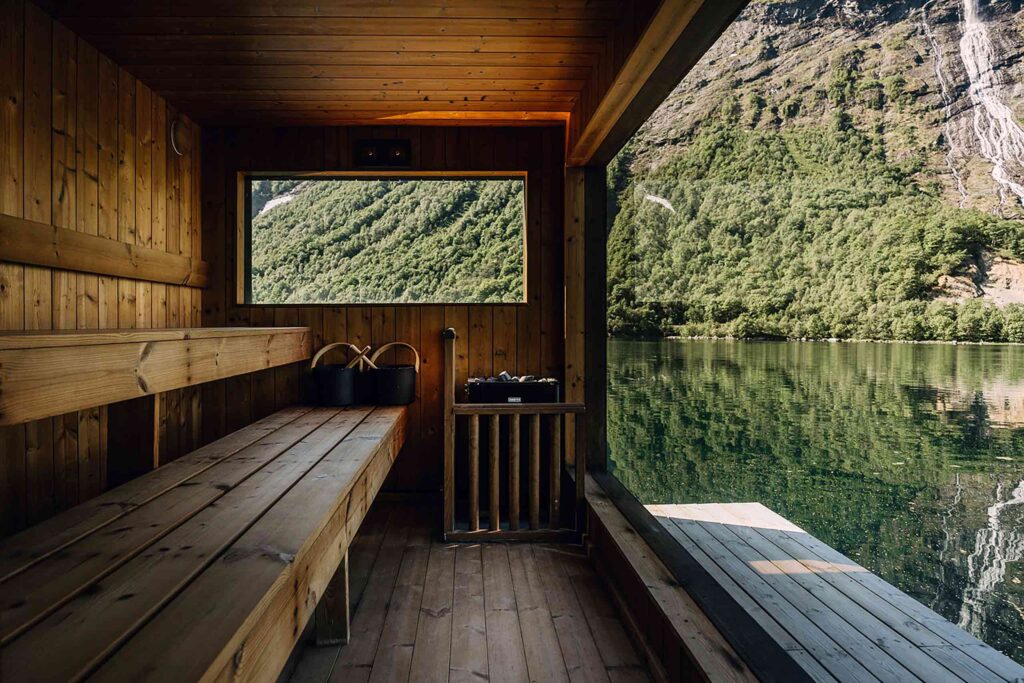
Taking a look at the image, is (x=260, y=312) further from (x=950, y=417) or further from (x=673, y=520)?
(x=950, y=417)

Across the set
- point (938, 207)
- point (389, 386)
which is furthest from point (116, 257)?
point (938, 207)

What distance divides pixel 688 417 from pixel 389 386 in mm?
2394

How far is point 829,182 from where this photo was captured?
124 inches

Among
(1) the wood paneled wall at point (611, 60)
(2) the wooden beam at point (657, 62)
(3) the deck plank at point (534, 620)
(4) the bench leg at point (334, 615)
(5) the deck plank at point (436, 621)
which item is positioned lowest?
(3) the deck plank at point (534, 620)

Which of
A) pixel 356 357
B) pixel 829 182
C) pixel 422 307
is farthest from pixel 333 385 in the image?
pixel 829 182

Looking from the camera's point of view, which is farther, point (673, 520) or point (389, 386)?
point (673, 520)

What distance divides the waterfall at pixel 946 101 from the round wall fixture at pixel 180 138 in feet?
11.9

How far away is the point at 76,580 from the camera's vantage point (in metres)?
1.09

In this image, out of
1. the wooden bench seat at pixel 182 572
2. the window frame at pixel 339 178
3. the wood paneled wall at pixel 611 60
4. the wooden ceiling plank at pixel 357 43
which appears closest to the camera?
the wooden bench seat at pixel 182 572

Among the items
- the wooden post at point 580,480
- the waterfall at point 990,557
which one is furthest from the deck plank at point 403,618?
the waterfall at point 990,557

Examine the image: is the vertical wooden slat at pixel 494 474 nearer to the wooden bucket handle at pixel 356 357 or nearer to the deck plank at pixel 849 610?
the wooden bucket handle at pixel 356 357

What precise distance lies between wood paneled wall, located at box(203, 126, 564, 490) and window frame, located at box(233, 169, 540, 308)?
0.02m

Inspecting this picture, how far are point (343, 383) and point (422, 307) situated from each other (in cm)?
70

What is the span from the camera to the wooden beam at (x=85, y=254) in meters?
2.21
